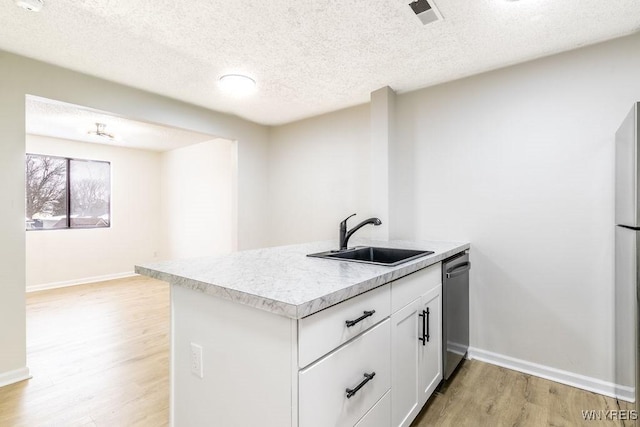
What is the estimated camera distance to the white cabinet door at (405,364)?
57.1 inches

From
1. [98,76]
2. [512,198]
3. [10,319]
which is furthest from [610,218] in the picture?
[10,319]

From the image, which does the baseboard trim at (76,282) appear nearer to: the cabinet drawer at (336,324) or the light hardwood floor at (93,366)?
the light hardwood floor at (93,366)

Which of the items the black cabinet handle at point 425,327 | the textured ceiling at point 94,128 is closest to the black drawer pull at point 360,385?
the black cabinet handle at point 425,327

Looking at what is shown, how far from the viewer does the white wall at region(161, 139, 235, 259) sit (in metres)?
4.75

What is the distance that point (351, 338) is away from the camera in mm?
1166

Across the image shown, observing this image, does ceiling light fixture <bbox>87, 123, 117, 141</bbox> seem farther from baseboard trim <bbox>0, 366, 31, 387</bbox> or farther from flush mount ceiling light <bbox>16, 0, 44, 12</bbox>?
baseboard trim <bbox>0, 366, 31, 387</bbox>

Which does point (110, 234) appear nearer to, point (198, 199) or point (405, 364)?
point (198, 199)

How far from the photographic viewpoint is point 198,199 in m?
5.22

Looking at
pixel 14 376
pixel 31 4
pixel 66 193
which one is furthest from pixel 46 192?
pixel 31 4

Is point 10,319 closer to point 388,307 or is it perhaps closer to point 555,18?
point 388,307

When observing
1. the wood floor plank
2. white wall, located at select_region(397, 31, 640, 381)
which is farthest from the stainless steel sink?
the wood floor plank

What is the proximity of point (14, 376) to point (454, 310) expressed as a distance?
10.3ft

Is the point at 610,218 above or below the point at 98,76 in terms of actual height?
below

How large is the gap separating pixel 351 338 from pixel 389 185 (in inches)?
75.0
